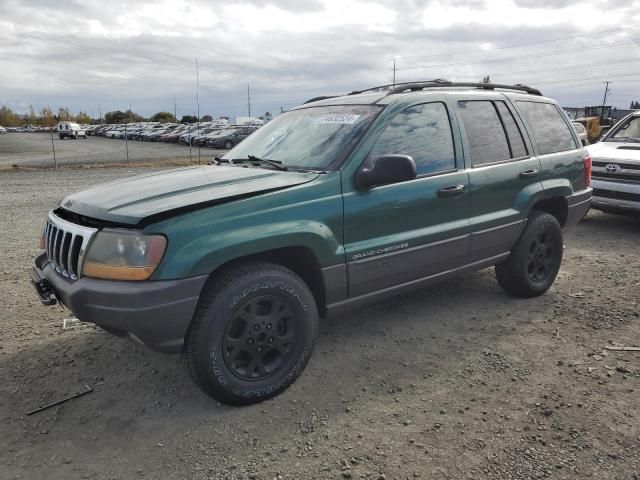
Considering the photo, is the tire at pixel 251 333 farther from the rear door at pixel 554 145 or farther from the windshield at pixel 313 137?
the rear door at pixel 554 145

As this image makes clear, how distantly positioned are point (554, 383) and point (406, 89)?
2.29m

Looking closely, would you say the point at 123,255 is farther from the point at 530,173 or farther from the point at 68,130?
the point at 68,130

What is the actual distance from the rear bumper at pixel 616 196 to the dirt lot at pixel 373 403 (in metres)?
3.09

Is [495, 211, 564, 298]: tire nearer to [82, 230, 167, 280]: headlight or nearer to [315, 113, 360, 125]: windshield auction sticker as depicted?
[315, 113, 360, 125]: windshield auction sticker

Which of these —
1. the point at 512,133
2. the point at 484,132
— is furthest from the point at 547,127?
the point at 484,132

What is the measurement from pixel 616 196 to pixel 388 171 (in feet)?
18.6

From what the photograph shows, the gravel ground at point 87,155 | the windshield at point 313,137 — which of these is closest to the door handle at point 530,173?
the windshield at point 313,137

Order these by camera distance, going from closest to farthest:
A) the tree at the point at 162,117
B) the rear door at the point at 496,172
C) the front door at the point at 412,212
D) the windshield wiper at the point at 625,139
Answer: the front door at the point at 412,212
the rear door at the point at 496,172
the windshield wiper at the point at 625,139
the tree at the point at 162,117

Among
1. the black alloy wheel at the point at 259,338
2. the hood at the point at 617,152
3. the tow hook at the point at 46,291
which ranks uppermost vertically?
the hood at the point at 617,152

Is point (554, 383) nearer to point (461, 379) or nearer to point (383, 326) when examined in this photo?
point (461, 379)

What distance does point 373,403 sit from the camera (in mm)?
3025

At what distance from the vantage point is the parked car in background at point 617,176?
281 inches

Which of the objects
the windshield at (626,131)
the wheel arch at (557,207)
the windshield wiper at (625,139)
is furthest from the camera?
the windshield at (626,131)

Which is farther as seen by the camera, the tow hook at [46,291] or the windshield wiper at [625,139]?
the windshield wiper at [625,139]
